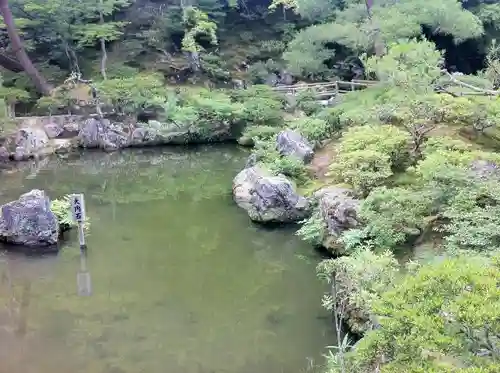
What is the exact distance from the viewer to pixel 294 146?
14305 mm

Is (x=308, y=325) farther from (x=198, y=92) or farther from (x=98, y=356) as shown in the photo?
(x=198, y=92)

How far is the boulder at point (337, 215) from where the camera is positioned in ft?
33.3

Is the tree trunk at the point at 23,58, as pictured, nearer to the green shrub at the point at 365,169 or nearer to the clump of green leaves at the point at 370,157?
the clump of green leaves at the point at 370,157

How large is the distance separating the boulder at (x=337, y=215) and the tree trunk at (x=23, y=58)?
1390 centimetres

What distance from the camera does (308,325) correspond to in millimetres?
8125

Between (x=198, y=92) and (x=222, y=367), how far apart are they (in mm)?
15170

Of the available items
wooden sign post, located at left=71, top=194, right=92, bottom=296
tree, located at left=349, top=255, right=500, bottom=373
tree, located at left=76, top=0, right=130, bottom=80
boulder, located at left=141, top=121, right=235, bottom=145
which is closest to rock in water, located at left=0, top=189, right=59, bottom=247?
wooden sign post, located at left=71, top=194, right=92, bottom=296

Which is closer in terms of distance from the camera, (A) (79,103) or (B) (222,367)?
(B) (222,367)

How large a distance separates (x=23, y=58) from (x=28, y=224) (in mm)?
12187

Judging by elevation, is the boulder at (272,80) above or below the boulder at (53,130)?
above

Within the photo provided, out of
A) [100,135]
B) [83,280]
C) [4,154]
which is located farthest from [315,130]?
[4,154]

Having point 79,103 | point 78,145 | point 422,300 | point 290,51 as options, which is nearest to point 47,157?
point 78,145

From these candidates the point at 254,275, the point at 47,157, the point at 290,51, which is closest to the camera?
the point at 254,275

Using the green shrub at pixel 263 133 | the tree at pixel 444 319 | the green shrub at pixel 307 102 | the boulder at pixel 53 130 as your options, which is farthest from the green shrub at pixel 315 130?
the tree at pixel 444 319
